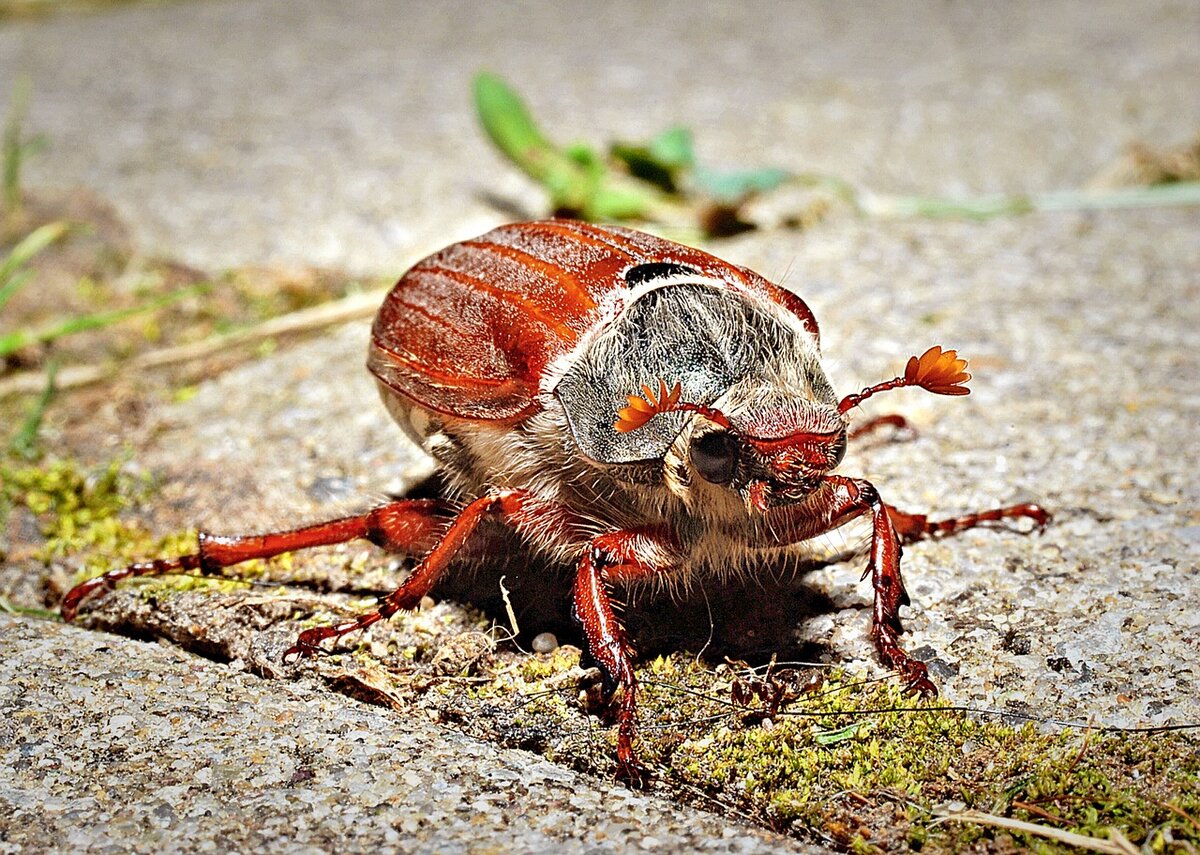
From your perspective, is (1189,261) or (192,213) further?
(192,213)

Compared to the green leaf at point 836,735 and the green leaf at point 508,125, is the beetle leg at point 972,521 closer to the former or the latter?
the green leaf at point 836,735

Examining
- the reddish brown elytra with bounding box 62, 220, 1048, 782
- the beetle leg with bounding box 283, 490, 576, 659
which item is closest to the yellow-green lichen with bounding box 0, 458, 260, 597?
the reddish brown elytra with bounding box 62, 220, 1048, 782

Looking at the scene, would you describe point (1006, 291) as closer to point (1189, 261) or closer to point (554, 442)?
point (1189, 261)

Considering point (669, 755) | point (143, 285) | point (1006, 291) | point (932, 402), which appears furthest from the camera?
point (143, 285)

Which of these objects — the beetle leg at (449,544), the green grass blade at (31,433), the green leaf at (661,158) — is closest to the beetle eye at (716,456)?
the beetle leg at (449,544)

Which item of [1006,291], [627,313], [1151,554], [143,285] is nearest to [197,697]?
[627,313]

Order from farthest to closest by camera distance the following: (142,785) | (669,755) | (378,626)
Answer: (378,626)
(669,755)
(142,785)

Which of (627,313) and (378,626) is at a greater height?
(627,313)
